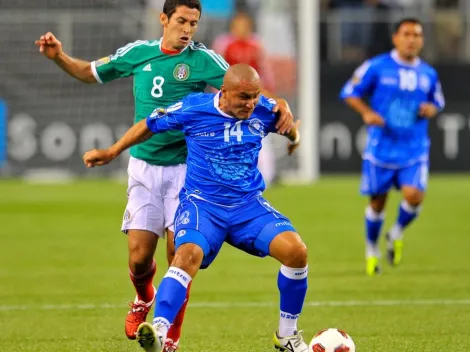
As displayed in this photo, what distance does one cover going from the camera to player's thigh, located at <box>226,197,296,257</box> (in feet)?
21.9

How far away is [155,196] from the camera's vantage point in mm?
7531

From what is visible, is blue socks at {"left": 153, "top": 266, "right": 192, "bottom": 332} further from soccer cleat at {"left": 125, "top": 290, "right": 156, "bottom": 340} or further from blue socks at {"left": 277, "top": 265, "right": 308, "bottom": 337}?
soccer cleat at {"left": 125, "top": 290, "right": 156, "bottom": 340}

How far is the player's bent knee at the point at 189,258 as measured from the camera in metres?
6.47

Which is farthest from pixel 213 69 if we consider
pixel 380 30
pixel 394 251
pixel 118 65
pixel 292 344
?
pixel 380 30

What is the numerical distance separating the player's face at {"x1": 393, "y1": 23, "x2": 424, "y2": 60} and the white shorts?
13.8 ft

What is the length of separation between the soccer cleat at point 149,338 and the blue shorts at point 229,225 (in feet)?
2.37

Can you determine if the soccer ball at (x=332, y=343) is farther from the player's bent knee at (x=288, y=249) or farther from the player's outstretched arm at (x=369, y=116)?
the player's outstretched arm at (x=369, y=116)

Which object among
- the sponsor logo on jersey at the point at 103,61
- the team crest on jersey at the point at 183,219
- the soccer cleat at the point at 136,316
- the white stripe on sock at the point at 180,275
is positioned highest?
the sponsor logo on jersey at the point at 103,61

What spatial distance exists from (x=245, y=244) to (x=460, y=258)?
562 cm

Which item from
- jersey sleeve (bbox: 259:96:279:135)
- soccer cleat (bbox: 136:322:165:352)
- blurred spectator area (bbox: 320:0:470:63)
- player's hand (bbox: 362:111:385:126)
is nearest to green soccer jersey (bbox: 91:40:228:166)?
jersey sleeve (bbox: 259:96:279:135)

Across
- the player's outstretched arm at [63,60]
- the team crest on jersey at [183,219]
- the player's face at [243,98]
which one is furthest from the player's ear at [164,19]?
the team crest on jersey at [183,219]

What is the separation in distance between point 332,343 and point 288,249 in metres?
0.59

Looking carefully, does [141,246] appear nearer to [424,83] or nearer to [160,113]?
[160,113]

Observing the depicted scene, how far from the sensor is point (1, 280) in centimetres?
1048
